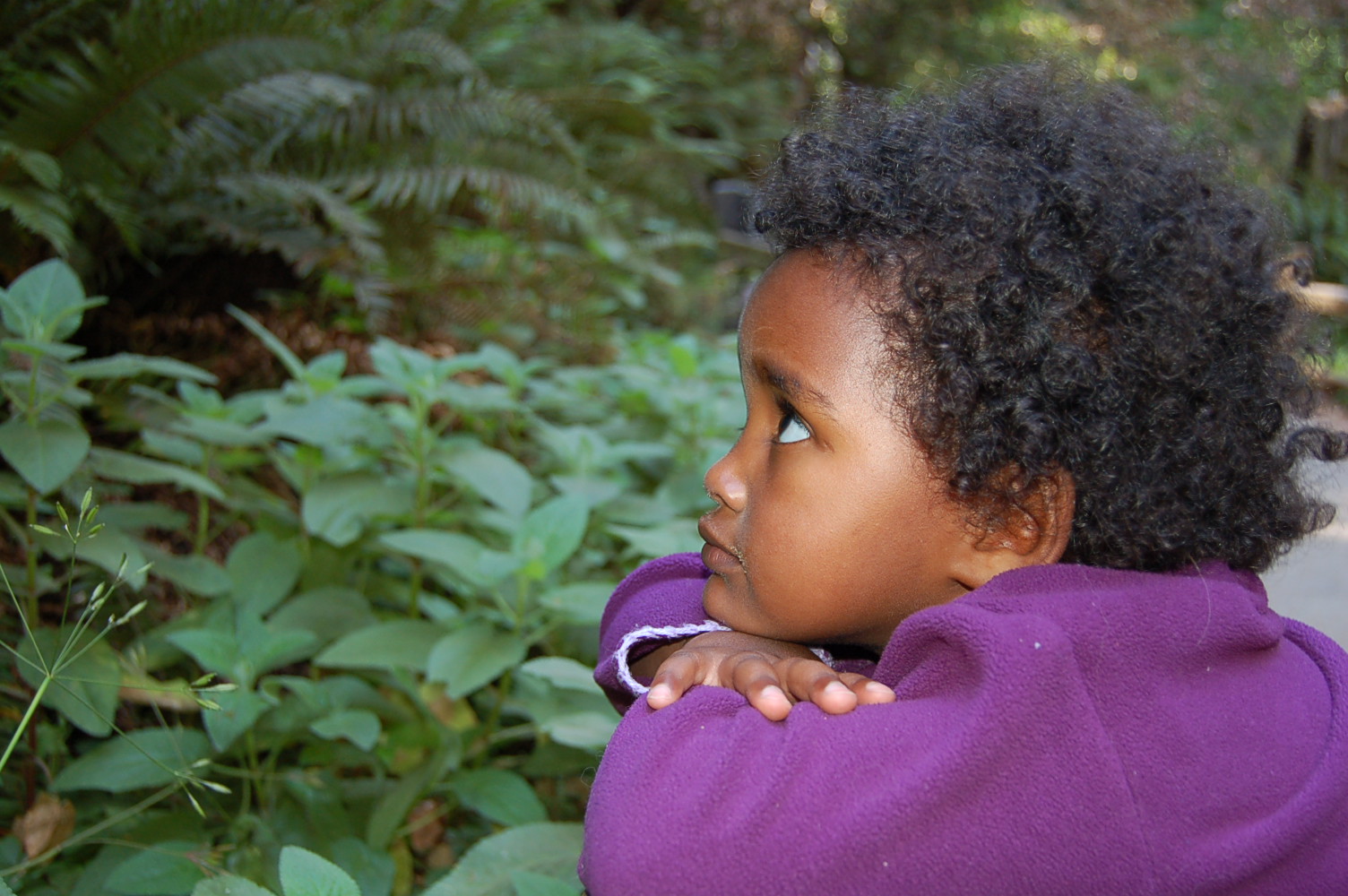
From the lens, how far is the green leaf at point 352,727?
66.1 inches

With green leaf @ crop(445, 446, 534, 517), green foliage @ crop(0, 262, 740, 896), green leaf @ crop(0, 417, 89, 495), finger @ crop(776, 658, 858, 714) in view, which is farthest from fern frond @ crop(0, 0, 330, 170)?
finger @ crop(776, 658, 858, 714)

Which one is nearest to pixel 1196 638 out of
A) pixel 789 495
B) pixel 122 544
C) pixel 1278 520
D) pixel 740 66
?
pixel 1278 520

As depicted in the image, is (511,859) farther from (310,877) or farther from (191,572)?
(191,572)

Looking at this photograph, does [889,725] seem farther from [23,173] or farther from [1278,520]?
[23,173]

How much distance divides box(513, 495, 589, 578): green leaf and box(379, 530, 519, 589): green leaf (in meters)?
0.04

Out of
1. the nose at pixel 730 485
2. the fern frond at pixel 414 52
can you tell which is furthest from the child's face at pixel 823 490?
the fern frond at pixel 414 52

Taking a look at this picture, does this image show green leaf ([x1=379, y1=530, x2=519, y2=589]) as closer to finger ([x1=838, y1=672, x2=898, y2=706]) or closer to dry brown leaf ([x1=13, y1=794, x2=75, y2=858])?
dry brown leaf ([x1=13, y1=794, x2=75, y2=858])

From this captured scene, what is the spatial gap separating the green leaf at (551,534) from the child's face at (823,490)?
69 centimetres

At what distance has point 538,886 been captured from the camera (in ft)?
4.59

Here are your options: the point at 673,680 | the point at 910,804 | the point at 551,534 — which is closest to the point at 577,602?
the point at 551,534

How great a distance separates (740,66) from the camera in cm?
994

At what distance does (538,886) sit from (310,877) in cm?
31

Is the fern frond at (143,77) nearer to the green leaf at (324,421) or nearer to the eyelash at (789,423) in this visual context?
the green leaf at (324,421)

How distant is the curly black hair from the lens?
1.13 m
